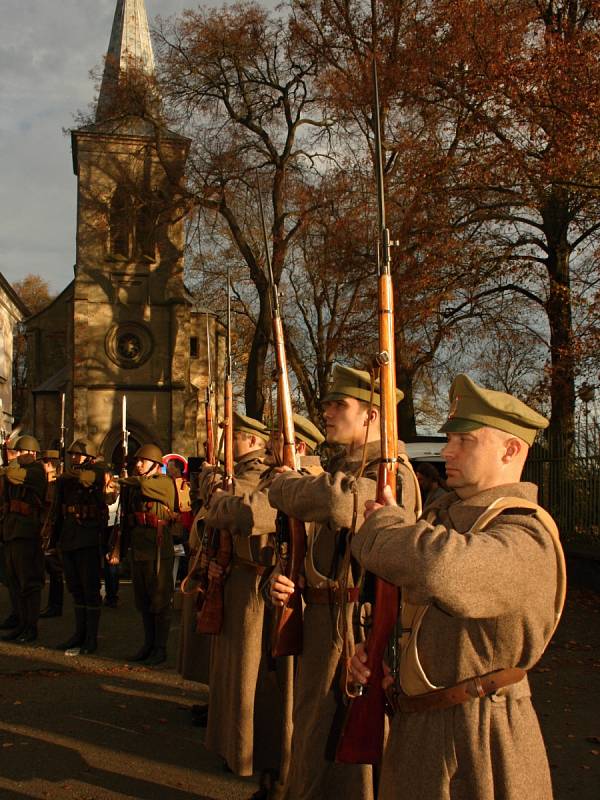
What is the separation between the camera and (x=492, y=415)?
9.75 feet

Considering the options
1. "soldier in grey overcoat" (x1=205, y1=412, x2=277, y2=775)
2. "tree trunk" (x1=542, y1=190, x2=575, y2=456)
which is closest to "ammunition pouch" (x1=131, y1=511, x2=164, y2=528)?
"soldier in grey overcoat" (x1=205, y1=412, x2=277, y2=775)

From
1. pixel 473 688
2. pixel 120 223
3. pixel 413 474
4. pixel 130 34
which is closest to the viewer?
pixel 473 688

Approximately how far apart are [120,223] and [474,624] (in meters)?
40.0

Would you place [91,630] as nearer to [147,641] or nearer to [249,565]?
[147,641]

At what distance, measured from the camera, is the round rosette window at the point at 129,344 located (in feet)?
137

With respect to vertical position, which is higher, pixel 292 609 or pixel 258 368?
pixel 258 368

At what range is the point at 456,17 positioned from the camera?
607 inches

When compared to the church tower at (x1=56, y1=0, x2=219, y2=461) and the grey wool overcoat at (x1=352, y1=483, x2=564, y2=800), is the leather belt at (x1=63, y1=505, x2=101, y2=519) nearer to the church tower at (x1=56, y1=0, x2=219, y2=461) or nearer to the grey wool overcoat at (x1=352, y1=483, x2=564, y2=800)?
the grey wool overcoat at (x1=352, y1=483, x2=564, y2=800)

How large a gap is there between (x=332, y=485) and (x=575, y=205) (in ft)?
49.1

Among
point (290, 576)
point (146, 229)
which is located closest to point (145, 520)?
point (290, 576)

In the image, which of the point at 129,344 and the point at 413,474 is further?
the point at 129,344

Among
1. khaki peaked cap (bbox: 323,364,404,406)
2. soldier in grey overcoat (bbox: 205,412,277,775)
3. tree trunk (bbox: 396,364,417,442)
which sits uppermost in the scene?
tree trunk (bbox: 396,364,417,442)

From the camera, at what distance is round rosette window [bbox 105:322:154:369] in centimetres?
4188

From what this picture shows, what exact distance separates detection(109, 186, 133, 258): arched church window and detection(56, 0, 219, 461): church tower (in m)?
0.05
